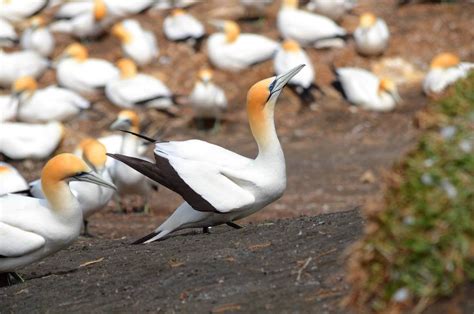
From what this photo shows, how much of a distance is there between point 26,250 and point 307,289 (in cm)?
256

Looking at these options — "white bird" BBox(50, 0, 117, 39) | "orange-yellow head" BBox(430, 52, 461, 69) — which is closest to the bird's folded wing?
"orange-yellow head" BBox(430, 52, 461, 69)

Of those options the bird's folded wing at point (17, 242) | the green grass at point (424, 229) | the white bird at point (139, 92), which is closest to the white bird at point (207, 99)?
the white bird at point (139, 92)

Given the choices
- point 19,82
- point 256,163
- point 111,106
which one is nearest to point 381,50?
point 111,106

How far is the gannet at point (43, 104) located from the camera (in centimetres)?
2027

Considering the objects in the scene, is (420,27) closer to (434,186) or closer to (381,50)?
(381,50)

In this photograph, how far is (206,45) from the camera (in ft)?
77.5

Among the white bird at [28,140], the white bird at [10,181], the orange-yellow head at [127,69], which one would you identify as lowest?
the orange-yellow head at [127,69]

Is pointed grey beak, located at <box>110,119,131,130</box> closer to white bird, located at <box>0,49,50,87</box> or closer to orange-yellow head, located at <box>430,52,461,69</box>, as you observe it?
orange-yellow head, located at <box>430,52,461,69</box>

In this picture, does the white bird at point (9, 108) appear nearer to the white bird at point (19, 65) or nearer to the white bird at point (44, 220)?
the white bird at point (19, 65)

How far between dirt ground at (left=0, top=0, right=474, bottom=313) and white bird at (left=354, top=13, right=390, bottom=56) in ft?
1.22

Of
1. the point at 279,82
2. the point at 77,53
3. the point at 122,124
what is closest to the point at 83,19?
the point at 77,53

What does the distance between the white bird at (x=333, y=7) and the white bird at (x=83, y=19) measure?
4610 millimetres

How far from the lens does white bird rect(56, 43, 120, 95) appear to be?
72.3 ft

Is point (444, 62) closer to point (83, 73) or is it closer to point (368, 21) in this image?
point (368, 21)
